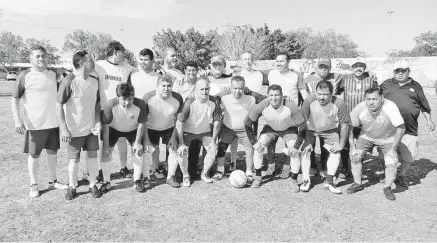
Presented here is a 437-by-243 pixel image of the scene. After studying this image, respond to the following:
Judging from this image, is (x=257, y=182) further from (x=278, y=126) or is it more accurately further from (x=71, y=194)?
(x=71, y=194)

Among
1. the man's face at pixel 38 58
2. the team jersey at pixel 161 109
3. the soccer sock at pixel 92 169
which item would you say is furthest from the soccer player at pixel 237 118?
the man's face at pixel 38 58

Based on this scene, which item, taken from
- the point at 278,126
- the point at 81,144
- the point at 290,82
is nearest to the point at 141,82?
the point at 81,144

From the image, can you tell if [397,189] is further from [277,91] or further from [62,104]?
[62,104]

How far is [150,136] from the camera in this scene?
18.7 ft

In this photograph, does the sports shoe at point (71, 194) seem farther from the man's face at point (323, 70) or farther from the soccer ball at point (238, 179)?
the man's face at point (323, 70)

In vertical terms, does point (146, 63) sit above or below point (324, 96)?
above

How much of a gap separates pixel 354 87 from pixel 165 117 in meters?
3.42

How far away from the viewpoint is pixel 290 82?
642cm

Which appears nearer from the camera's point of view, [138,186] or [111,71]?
[138,186]

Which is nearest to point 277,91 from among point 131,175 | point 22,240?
point 131,175

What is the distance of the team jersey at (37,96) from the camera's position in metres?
4.91

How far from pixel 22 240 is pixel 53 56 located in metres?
52.9

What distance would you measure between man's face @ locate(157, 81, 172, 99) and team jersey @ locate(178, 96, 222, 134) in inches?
15.4

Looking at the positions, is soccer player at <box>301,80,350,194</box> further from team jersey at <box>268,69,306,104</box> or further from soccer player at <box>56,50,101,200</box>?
soccer player at <box>56,50,101,200</box>
